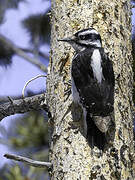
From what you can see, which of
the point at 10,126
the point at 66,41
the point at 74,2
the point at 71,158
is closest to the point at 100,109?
the point at 71,158

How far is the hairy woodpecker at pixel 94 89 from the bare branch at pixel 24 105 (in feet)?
0.87

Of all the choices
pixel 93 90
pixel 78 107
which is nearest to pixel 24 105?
pixel 78 107

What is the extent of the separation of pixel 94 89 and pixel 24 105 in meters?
0.48

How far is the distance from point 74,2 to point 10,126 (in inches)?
86.8

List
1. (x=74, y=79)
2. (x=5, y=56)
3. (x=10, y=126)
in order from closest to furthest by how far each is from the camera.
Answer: (x=74, y=79), (x=10, y=126), (x=5, y=56)

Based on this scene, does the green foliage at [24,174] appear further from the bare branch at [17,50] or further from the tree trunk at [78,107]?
the tree trunk at [78,107]

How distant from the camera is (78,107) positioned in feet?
7.16

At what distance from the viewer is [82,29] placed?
232 cm

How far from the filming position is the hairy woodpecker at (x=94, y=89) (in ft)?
6.76

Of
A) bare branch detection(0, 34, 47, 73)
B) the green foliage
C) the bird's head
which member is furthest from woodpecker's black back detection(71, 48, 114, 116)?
bare branch detection(0, 34, 47, 73)

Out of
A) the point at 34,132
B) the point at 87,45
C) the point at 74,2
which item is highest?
the point at 74,2

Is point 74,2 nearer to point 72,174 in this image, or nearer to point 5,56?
point 72,174

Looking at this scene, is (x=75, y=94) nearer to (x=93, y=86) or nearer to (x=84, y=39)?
(x=93, y=86)

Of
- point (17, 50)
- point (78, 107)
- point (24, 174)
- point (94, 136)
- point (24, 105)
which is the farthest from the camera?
point (17, 50)
